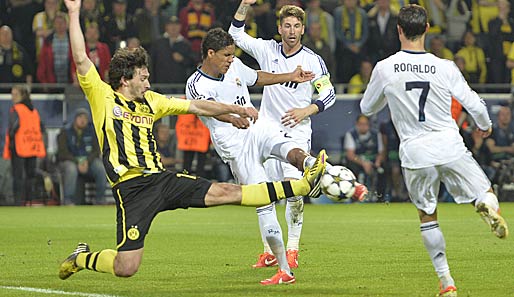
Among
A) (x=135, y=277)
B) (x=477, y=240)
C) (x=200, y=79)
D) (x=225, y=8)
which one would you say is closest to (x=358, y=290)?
(x=135, y=277)

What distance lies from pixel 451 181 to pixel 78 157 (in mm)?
13367

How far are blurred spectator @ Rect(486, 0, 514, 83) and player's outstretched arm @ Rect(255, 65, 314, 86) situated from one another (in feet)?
42.4

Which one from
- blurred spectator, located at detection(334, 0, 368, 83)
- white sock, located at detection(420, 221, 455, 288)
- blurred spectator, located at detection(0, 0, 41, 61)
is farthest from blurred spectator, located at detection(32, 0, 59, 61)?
white sock, located at detection(420, 221, 455, 288)

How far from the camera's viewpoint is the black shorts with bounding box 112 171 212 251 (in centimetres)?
892

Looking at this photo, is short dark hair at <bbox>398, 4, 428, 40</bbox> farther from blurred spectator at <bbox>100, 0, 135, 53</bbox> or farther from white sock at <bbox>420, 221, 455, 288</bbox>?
blurred spectator at <bbox>100, 0, 135, 53</bbox>

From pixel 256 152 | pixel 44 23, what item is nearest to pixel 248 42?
pixel 256 152

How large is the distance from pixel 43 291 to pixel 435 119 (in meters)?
3.47

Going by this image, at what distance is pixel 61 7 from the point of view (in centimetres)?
2259

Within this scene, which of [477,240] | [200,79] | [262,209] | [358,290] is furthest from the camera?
[477,240]

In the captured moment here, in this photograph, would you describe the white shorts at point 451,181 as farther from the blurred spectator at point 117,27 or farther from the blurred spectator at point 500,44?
the blurred spectator at point 500,44

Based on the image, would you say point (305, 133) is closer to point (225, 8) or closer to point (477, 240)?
point (477, 240)

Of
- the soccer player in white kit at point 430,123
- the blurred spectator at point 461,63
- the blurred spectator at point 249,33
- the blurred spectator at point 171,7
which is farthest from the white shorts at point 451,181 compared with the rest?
the blurred spectator at point 171,7

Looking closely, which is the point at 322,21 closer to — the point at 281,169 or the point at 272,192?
the point at 281,169

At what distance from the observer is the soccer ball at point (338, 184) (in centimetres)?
920
